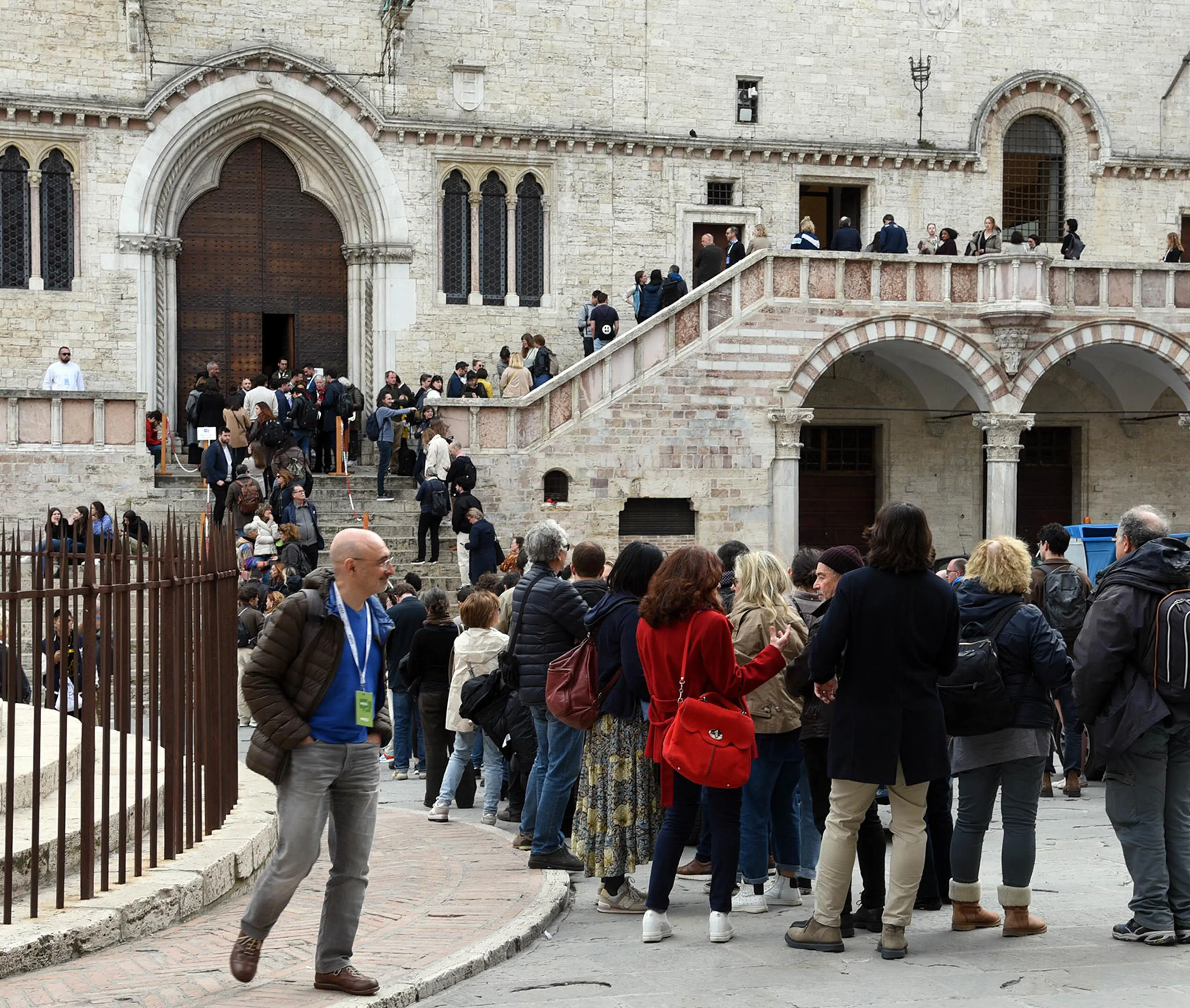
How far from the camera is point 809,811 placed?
8266 millimetres

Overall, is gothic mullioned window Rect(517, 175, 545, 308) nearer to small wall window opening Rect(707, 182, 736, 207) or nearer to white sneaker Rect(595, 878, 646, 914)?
small wall window opening Rect(707, 182, 736, 207)

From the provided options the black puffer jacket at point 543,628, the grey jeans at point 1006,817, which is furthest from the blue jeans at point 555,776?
the grey jeans at point 1006,817

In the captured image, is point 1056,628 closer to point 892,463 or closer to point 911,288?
point 911,288

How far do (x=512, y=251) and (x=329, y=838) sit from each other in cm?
2114

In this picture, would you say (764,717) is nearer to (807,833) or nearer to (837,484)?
(807,833)

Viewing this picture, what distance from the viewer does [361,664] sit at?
20.5 feet

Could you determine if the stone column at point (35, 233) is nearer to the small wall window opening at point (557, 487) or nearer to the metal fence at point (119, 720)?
the small wall window opening at point (557, 487)

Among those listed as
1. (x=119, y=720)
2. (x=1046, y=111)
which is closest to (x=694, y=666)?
(x=119, y=720)

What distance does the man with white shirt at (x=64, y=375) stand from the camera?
22578 mm

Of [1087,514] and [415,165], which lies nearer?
[415,165]

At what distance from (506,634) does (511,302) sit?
16.4 m

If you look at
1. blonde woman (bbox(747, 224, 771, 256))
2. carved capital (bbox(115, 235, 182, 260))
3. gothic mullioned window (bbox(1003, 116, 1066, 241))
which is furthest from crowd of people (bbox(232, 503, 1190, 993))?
gothic mullioned window (bbox(1003, 116, 1066, 241))


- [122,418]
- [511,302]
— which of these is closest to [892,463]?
[511,302]

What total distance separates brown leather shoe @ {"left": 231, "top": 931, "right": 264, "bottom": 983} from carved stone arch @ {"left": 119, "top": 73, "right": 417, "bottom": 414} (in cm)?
1971
